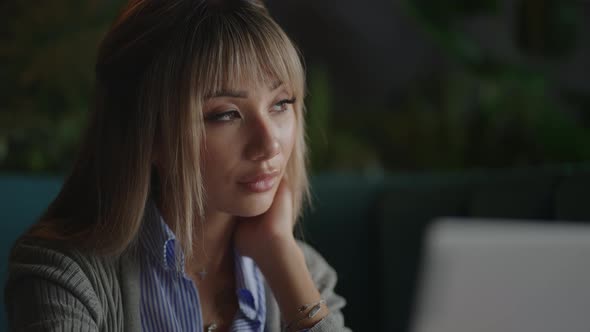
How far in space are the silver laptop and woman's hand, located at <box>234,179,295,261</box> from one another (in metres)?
0.56

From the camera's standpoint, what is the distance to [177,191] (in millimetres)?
1148

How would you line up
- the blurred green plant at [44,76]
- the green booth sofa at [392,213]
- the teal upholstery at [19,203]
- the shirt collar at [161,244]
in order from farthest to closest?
the blurred green plant at [44,76]
the green booth sofa at [392,213]
the teal upholstery at [19,203]
the shirt collar at [161,244]

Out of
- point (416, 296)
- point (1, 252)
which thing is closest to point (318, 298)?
point (416, 296)

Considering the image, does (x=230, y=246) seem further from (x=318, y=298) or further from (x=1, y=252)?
(x=1, y=252)

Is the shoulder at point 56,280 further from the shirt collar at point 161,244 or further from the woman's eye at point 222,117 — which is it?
the woman's eye at point 222,117

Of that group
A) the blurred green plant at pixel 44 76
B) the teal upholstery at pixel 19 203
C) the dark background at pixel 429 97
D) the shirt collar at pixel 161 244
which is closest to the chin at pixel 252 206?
the shirt collar at pixel 161 244

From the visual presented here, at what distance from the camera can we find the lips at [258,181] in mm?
1141

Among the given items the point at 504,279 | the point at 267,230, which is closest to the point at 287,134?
the point at 267,230

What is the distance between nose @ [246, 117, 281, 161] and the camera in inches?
43.8

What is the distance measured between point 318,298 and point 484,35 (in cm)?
221

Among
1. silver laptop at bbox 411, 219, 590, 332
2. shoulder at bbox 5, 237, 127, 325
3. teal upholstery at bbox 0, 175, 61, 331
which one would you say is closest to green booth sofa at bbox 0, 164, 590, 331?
teal upholstery at bbox 0, 175, 61, 331

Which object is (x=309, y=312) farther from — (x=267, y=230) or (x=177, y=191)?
(x=177, y=191)

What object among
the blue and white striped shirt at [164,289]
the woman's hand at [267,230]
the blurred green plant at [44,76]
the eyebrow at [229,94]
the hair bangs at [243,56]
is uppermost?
the blurred green plant at [44,76]

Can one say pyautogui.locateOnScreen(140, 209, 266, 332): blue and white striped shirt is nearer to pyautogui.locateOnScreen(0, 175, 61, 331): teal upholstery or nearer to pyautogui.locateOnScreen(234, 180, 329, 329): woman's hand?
pyautogui.locateOnScreen(234, 180, 329, 329): woman's hand
